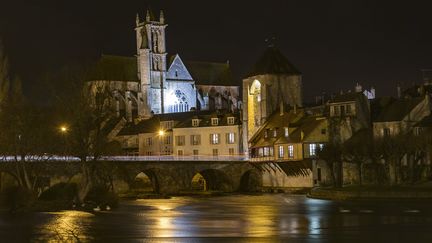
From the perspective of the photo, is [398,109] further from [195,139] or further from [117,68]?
[117,68]

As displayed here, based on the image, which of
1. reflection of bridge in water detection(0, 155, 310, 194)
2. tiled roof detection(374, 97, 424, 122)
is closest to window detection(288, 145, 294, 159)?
reflection of bridge in water detection(0, 155, 310, 194)

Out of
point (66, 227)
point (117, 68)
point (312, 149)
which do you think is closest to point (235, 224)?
point (66, 227)

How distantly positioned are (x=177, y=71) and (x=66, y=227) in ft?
359

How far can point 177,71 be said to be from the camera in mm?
154875

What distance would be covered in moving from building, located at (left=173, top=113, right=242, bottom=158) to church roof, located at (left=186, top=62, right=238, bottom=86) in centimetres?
4036

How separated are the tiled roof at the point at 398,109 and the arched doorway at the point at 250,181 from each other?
59.9ft

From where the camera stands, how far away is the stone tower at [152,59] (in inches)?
5802

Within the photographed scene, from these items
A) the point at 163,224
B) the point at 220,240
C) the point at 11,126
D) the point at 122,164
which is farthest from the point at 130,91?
the point at 220,240

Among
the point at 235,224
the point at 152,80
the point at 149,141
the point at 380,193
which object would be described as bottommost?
the point at 235,224

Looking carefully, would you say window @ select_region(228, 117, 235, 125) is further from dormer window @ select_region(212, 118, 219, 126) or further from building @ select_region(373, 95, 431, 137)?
building @ select_region(373, 95, 431, 137)

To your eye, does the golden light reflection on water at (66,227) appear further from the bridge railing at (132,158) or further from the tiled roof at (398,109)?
the tiled roof at (398,109)

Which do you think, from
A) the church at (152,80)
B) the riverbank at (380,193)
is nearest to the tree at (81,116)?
the riverbank at (380,193)

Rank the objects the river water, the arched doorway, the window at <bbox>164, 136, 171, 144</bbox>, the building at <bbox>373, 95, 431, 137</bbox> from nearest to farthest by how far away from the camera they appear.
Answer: the river water
the building at <bbox>373, 95, 431, 137</bbox>
the arched doorway
the window at <bbox>164, 136, 171, 144</bbox>

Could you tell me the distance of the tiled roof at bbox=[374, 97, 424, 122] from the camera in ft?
310
